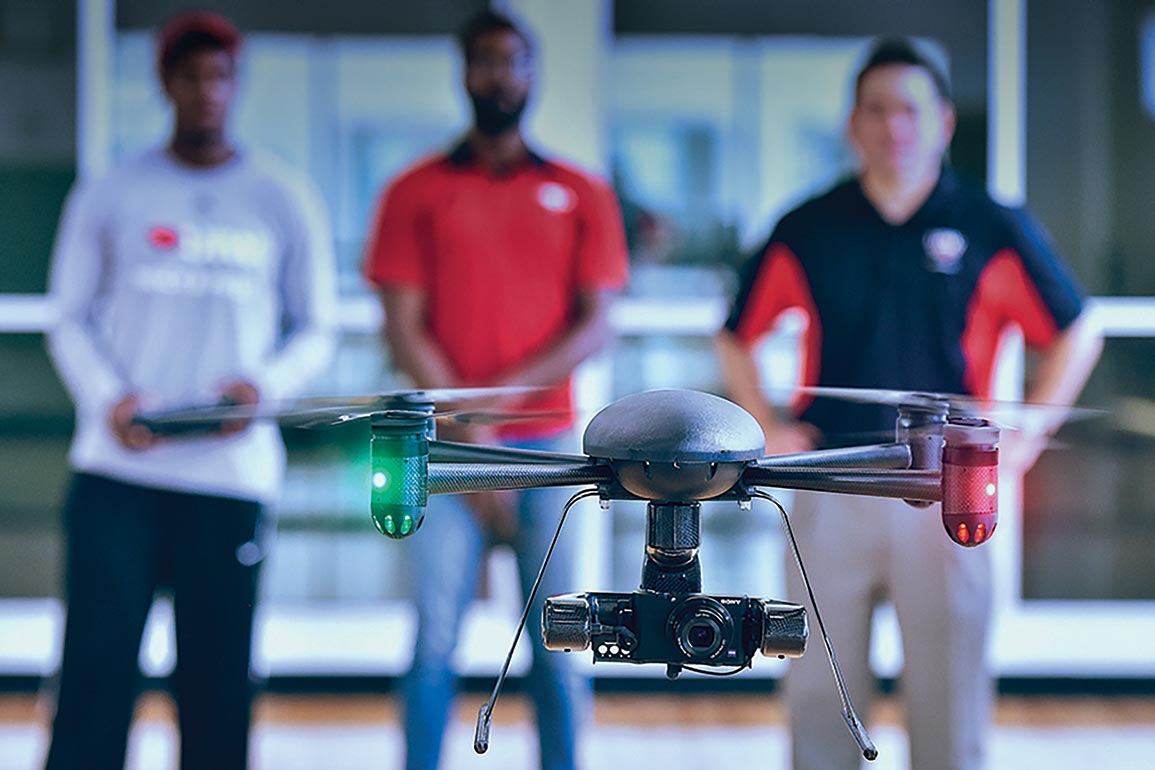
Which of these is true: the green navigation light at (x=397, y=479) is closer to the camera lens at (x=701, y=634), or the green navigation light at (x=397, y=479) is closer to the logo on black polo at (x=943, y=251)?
the camera lens at (x=701, y=634)

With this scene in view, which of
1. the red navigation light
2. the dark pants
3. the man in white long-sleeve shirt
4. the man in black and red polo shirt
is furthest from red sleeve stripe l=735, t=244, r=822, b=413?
the red navigation light

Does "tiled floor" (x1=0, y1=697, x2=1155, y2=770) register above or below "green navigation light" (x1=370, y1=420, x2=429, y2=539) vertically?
below

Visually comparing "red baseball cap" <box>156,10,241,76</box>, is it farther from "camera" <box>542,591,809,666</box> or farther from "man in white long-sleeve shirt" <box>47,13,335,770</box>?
"camera" <box>542,591,809,666</box>

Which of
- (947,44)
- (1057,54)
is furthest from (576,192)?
(1057,54)

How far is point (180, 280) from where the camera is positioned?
2.33 metres

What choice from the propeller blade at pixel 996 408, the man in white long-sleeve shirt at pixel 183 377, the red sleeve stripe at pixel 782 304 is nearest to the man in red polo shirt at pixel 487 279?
the man in white long-sleeve shirt at pixel 183 377

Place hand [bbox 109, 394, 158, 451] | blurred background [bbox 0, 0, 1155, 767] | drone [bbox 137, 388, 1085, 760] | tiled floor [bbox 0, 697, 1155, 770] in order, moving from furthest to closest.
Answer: blurred background [bbox 0, 0, 1155, 767] → tiled floor [bbox 0, 697, 1155, 770] → hand [bbox 109, 394, 158, 451] → drone [bbox 137, 388, 1085, 760]

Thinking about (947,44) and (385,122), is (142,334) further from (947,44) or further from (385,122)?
(947,44)

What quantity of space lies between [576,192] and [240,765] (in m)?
1.45

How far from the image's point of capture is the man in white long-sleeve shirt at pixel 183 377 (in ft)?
7.11

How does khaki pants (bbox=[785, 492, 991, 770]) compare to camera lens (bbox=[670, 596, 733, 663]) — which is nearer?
camera lens (bbox=[670, 596, 733, 663])

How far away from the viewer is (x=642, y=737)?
326cm

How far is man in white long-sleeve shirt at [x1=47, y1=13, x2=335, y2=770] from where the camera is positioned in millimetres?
2168

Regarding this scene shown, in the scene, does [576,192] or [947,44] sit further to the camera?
[947,44]
